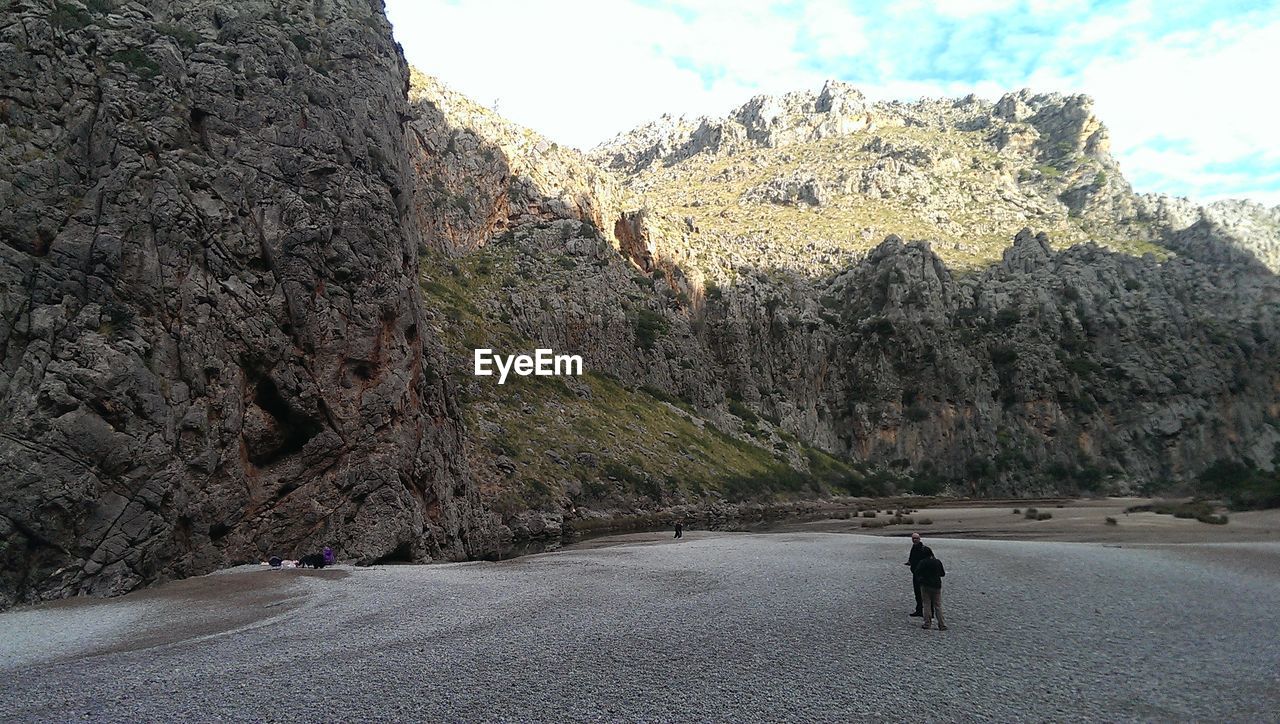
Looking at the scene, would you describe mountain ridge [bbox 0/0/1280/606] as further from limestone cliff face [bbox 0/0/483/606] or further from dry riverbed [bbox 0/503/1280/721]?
dry riverbed [bbox 0/503/1280/721]

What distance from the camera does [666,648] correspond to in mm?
12211

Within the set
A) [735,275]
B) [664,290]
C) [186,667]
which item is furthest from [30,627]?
[735,275]

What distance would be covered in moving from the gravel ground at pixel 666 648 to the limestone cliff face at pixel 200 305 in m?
3.40

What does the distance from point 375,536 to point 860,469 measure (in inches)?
4272

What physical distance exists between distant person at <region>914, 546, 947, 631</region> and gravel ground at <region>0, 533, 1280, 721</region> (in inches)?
18.1

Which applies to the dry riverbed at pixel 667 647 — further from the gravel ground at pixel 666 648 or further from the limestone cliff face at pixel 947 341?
the limestone cliff face at pixel 947 341

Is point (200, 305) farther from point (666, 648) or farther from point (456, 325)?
point (456, 325)

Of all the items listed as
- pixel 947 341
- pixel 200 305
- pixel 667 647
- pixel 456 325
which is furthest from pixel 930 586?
pixel 947 341

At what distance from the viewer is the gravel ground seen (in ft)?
29.9

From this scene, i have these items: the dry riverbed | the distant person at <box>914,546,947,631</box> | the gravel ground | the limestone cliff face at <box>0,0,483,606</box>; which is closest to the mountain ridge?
the limestone cliff face at <box>0,0,483,606</box>

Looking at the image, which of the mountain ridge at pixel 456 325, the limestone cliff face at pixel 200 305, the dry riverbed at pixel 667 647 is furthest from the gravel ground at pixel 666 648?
the mountain ridge at pixel 456 325

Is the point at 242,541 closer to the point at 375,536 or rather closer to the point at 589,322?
the point at 375,536

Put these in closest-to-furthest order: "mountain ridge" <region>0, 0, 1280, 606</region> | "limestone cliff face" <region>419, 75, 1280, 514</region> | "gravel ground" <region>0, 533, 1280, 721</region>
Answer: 1. "gravel ground" <region>0, 533, 1280, 721</region>
2. "mountain ridge" <region>0, 0, 1280, 606</region>
3. "limestone cliff face" <region>419, 75, 1280, 514</region>

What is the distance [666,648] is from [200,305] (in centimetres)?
2355
